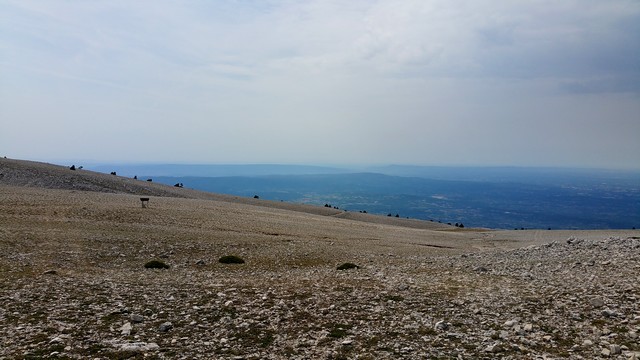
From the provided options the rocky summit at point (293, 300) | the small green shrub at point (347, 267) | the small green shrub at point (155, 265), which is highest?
the rocky summit at point (293, 300)

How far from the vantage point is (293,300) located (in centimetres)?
1762

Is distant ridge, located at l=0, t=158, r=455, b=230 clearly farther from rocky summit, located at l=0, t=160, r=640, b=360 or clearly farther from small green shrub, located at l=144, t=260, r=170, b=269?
small green shrub, located at l=144, t=260, r=170, b=269

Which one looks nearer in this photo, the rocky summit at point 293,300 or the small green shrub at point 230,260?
the rocky summit at point 293,300

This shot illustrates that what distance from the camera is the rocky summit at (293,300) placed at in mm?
12602

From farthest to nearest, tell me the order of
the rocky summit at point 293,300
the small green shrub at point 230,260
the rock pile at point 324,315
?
1. the small green shrub at point 230,260
2. the rocky summit at point 293,300
3. the rock pile at point 324,315

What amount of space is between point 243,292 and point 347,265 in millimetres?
9464

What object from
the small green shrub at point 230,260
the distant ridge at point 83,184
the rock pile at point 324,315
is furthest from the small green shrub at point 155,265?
the distant ridge at point 83,184

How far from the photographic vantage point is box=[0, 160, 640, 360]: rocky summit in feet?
41.3

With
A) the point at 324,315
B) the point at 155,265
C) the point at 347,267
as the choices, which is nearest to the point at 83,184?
the point at 155,265

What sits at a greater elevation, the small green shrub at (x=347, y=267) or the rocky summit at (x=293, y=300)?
the rocky summit at (x=293, y=300)

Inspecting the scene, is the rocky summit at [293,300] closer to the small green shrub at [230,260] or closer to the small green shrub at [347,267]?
the small green shrub at [347,267]

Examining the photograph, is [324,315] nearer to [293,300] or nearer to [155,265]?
[293,300]

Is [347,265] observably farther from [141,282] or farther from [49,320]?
[49,320]

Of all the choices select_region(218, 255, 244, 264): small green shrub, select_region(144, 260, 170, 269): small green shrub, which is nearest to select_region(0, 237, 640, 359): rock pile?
select_region(144, 260, 170, 269): small green shrub
